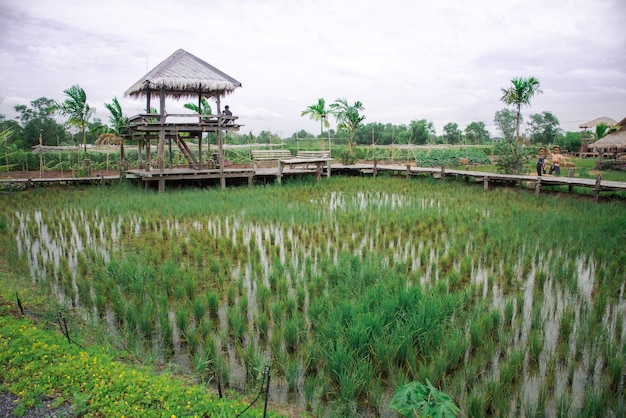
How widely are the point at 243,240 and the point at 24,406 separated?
4518 millimetres

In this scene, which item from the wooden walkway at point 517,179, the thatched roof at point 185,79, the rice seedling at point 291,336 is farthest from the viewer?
the thatched roof at point 185,79

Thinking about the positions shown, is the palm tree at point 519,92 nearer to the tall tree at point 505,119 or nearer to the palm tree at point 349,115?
the palm tree at point 349,115

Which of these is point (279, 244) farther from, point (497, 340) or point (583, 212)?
point (583, 212)

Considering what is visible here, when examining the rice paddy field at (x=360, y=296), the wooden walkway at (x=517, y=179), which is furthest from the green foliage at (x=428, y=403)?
the wooden walkway at (x=517, y=179)

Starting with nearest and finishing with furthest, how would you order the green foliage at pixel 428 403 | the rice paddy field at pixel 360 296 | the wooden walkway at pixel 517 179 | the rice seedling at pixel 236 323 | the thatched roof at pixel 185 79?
the green foliage at pixel 428 403
the rice paddy field at pixel 360 296
the rice seedling at pixel 236 323
the wooden walkway at pixel 517 179
the thatched roof at pixel 185 79

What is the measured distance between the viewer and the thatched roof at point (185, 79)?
1208cm

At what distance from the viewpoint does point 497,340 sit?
360 cm

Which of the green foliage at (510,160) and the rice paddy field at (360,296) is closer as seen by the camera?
the rice paddy field at (360,296)

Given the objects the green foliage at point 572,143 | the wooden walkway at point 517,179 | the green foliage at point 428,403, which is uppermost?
the green foliage at point 572,143

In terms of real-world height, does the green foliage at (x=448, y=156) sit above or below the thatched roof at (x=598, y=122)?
below

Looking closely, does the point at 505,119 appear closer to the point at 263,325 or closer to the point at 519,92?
the point at 519,92

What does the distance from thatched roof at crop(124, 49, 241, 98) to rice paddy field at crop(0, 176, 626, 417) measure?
4.79m

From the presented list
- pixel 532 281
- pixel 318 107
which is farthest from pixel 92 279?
pixel 318 107

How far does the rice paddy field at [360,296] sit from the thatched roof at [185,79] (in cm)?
479
